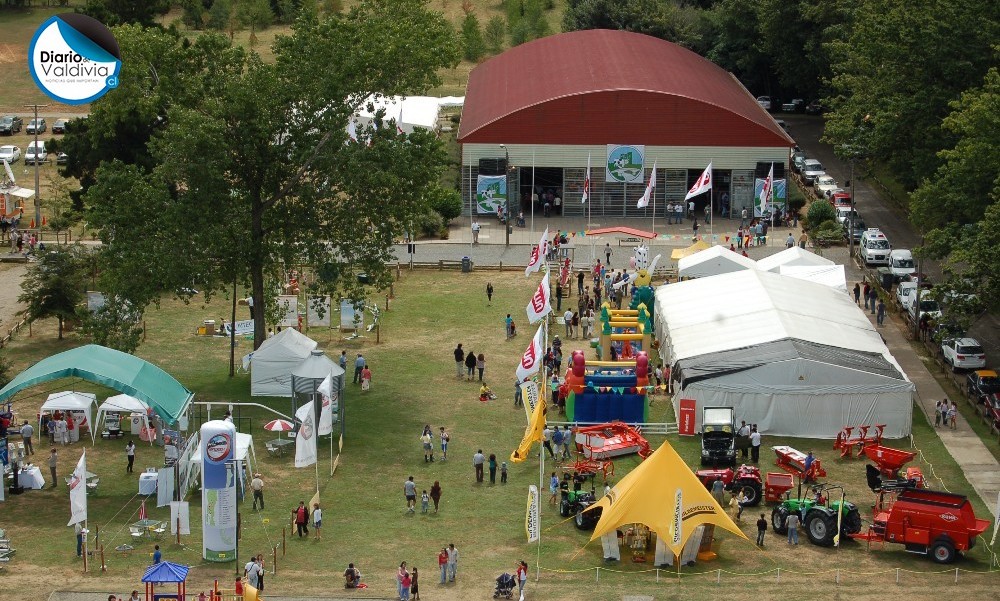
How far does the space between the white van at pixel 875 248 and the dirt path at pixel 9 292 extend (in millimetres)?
37083

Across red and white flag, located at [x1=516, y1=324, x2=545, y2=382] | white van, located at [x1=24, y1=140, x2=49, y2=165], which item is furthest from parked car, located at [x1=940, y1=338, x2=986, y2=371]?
white van, located at [x1=24, y1=140, x2=49, y2=165]

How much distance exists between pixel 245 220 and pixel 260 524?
13295 millimetres

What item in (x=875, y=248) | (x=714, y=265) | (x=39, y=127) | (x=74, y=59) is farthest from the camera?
(x=39, y=127)

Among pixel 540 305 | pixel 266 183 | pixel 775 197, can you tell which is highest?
pixel 266 183

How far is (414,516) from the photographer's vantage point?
1597 inches

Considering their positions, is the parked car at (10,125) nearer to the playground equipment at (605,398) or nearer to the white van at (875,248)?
the white van at (875,248)

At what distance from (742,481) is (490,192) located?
119 ft

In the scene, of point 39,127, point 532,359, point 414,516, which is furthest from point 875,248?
point 39,127

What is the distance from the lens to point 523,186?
77.2 meters

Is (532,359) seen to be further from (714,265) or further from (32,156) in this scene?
(32,156)

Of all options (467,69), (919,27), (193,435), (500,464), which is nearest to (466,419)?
(500,464)

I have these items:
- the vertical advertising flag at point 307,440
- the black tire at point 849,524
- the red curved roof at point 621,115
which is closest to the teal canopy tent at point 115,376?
the vertical advertising flag at point 307,440

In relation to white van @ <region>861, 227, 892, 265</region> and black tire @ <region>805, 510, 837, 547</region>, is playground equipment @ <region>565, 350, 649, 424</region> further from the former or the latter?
white van @ <region>861, 227, 892, 265</region>

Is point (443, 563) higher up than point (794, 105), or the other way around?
point (794, 105)
